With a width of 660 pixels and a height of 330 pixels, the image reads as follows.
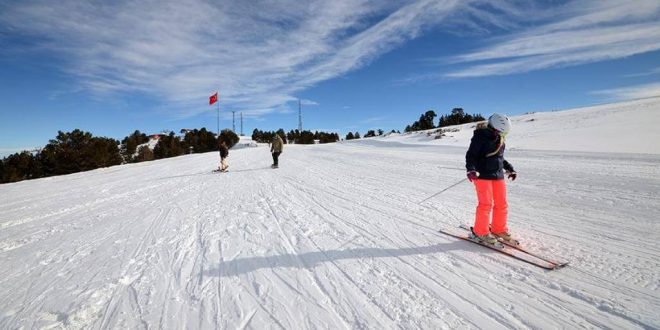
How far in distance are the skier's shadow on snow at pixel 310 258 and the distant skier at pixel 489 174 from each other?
0.47 meters

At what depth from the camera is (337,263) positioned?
4.51 m

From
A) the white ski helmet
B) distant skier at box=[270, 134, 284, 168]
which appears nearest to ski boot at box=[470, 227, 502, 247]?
the white ski helmet

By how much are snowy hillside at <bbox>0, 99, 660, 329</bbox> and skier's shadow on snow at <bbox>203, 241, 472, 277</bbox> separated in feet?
0.10

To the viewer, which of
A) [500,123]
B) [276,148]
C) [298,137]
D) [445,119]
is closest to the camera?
[500,123]

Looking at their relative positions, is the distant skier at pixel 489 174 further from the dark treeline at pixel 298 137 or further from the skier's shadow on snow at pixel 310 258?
the dark treeline at pixel 298 137

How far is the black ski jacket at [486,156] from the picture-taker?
16.0 ft

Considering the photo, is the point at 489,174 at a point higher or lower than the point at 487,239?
higher

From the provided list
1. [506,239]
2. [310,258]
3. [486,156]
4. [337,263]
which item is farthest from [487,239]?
[310,258]

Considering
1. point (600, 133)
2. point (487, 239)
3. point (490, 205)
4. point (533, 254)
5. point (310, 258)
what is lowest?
point (310, 258)

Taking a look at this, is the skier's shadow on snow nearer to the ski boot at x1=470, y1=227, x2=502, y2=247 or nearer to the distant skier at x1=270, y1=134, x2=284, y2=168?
the ski boot at x1=470, y1=227, x2=502, y2=247

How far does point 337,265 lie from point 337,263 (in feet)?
0.22

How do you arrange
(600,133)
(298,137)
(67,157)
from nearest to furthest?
(600,133) → (67,157) → (298,137)

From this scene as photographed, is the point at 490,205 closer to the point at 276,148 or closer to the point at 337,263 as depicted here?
the point at 337,263

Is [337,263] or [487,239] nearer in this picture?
[337,263]
